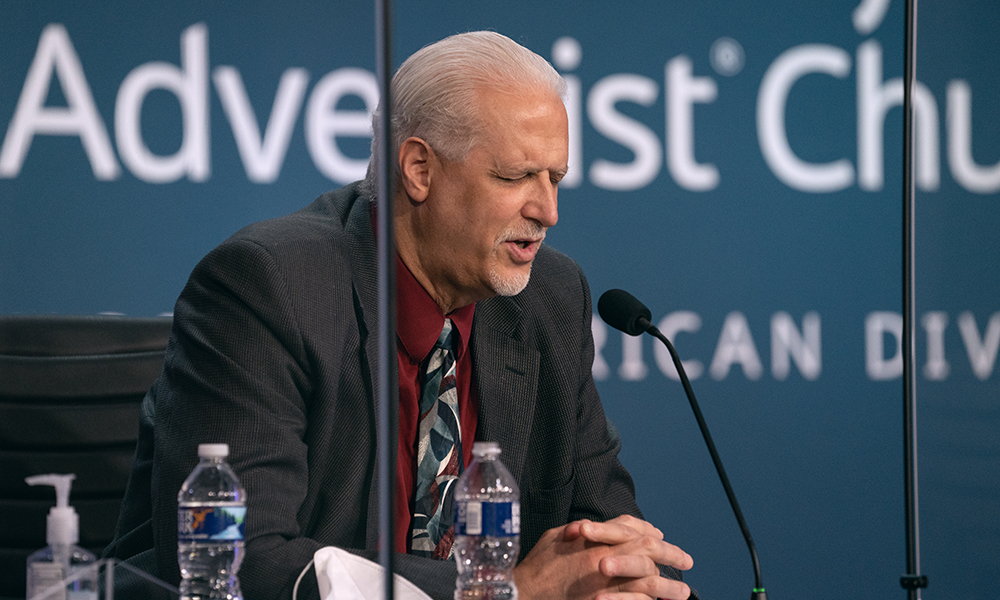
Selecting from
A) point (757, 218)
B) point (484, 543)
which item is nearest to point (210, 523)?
point (484, 543)

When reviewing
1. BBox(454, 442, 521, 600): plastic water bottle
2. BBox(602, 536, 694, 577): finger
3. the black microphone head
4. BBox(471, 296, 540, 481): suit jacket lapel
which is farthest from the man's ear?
BBox(602, 536, 694, 577): finger

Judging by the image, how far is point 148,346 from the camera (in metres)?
1.93

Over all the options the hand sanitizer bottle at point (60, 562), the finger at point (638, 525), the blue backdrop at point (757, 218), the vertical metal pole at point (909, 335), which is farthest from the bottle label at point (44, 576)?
the blue backdrop at point (757, 218)

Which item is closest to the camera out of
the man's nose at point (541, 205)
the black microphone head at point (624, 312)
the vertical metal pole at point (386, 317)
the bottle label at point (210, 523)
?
the vertical metal pole at point (386, 317)

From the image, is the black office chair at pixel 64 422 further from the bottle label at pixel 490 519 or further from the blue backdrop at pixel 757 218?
the bottle label at pixel 490 519

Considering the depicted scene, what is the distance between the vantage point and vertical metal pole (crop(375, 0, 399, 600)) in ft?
2.26

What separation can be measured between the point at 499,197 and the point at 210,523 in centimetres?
85

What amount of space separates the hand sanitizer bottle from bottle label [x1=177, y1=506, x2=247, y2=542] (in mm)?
115

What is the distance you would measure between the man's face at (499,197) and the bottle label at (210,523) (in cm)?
75

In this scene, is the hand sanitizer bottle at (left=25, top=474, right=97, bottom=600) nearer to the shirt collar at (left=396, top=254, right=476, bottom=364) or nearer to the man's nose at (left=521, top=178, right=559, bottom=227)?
the shirt collar at (left=396, top=254, right=476, bottom=364)

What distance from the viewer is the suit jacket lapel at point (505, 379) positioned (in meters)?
1.72

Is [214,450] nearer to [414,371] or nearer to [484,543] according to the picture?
[484,543]

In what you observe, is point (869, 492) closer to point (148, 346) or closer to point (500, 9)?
point (500, 9)

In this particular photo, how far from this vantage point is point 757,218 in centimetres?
306
